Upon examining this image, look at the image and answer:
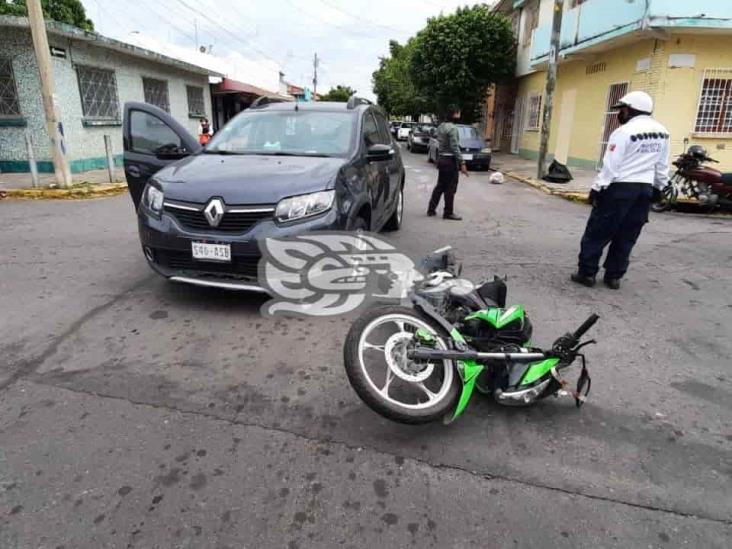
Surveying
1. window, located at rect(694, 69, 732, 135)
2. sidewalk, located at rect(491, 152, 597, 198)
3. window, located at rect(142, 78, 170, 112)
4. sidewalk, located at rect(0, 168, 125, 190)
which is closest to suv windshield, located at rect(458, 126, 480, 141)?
sidewalk, located at rect(491, 152, 597, 198)

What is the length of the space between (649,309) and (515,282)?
3.94 feet

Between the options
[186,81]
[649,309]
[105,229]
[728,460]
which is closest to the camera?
[728,460]

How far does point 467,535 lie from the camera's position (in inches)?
78.0

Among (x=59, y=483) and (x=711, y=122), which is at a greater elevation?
(x=711, y=122)

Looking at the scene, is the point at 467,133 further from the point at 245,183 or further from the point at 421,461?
the point at 421,461

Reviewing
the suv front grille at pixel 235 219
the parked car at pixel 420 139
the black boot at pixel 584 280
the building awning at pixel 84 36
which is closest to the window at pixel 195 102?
the building awning at pixel 84 36

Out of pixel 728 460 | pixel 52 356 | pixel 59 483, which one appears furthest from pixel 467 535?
pixel 52 356

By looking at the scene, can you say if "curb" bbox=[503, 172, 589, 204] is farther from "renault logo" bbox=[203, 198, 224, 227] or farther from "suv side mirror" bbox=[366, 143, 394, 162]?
"renault logo" bbox=[203, 198, 224, 227]

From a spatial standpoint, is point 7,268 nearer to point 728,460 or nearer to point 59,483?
point 59,483

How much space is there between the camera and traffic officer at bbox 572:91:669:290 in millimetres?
4574

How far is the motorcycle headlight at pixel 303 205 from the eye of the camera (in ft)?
12.4

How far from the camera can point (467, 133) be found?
17.2 m

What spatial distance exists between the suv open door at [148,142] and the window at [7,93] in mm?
8812

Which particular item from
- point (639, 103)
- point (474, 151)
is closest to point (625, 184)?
point (639, 103)
